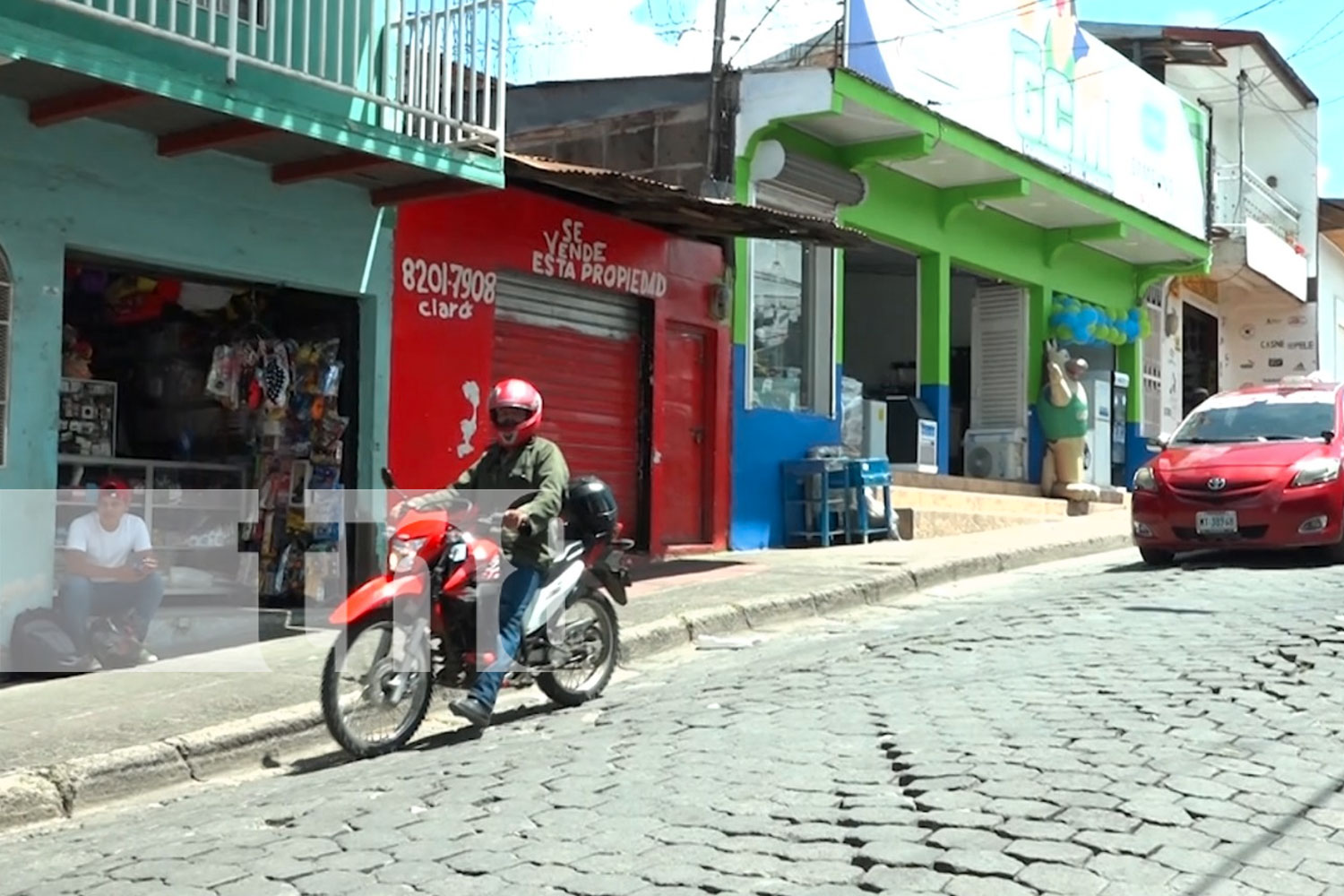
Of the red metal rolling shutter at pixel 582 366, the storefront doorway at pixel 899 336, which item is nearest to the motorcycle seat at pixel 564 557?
the red metal rolling shutter at pixel 582 366

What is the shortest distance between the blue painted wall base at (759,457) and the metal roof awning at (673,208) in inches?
61.0

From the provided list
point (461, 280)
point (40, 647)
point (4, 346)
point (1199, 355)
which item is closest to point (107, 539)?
point (40, 647)

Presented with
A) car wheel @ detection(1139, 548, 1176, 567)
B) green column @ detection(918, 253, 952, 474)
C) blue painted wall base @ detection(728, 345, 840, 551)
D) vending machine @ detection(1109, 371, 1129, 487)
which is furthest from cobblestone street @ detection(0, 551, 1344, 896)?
vending machine @ detection(1109, 371, 1129, 487)

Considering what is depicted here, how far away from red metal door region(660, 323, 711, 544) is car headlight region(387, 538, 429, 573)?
6520mm

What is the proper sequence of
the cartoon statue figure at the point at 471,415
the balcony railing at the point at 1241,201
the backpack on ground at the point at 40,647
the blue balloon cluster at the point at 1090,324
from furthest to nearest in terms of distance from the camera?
1. the balcony railing at the point at 1241,201
2. the blue balloon cluster at the point at 1090,324
3. the cartoon statue figure at the point at 471,415
4. the backpack on ground at the point at 40,647

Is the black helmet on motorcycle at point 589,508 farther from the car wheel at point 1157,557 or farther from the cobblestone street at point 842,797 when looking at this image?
the car wheel at point 1157,557

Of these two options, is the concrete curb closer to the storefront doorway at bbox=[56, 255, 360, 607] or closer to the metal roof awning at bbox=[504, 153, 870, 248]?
the storefront doorway at bbox=[56, 255, 360, 607]

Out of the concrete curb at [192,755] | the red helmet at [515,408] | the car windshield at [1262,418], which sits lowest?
the concrete curb at [192,755]

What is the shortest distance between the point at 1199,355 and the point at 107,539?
24.2 metres

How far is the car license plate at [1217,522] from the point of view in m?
10.9

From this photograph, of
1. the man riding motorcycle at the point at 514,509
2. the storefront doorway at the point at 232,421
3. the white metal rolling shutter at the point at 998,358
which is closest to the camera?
the man riding motorcycle at the point at 514,509

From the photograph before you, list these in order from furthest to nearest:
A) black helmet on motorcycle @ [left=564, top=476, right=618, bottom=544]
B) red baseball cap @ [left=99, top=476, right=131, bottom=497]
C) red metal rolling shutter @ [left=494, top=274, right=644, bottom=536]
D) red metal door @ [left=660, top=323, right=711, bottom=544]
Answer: red metal door @ [left=660, top=323, right=711, bottom=544] < red metal rolling shutter @ [left=494, top=274, right=644, bottom=536] < red baseball cap @ [left=99, top=476, right=131, bottom=497] < black helmet on motorcycle @ [left=564, top=476, right=618, bottom=544]

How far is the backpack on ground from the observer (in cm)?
779

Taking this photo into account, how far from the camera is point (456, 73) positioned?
9.48m
